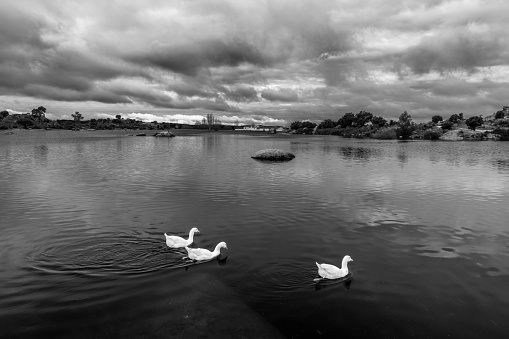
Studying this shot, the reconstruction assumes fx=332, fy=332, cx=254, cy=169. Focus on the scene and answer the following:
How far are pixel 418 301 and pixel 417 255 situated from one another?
191 inches

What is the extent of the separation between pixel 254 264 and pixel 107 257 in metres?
7.12

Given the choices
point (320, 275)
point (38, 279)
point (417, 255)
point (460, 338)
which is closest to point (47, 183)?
point (38, 279)

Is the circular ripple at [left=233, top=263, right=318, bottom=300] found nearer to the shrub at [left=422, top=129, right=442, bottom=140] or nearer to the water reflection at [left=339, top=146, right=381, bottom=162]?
the water reflection at [left=339, top=146, right=381, bottom=162]

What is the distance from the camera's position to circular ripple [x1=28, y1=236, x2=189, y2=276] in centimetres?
1480

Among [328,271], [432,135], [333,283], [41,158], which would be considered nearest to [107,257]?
[328,271]

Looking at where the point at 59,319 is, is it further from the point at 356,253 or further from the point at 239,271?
the point at 356,253

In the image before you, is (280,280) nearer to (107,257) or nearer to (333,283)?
(333,283)

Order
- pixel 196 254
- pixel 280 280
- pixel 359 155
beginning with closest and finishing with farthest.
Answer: pixel 280 280
pixel 196 254
pixel 359 155

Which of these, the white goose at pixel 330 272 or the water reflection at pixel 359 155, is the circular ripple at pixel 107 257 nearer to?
the white goose at pixel 330 272

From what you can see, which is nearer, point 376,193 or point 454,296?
point 454,296

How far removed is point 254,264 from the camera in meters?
15.8

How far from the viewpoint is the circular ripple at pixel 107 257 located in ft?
48.5

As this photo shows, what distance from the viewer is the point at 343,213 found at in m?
24.9

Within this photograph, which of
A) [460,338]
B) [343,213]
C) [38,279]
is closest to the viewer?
[460,338]
